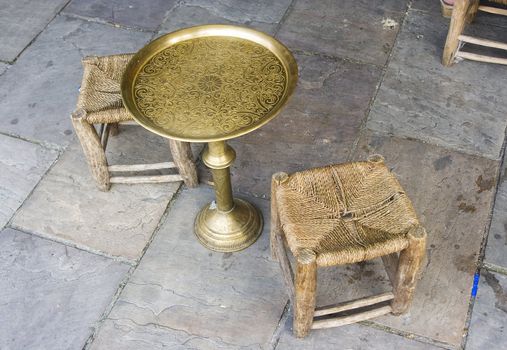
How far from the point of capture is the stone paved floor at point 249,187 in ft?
8.70

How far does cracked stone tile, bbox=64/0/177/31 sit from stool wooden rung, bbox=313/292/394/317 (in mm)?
2322

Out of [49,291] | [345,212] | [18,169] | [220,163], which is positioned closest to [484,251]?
[345,212]

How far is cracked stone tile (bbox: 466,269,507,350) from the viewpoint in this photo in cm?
256

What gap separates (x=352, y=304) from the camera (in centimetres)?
250

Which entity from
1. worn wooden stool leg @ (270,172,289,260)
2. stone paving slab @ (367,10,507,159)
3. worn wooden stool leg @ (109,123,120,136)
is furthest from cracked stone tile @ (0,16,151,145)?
stone paving slab @ (367,10,507,159)

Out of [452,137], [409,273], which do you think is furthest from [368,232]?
[452,137]

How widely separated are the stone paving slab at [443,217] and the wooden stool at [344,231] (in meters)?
0.15

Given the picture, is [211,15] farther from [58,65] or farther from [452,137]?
[452,137]

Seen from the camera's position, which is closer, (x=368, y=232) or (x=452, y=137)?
(x=368, y=232)

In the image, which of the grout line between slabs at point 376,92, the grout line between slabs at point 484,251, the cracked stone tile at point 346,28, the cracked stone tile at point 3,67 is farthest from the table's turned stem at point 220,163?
the cracked stone tile at point 3,67

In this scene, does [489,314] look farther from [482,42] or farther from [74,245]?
[74,245]

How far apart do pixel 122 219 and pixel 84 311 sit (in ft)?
1.67

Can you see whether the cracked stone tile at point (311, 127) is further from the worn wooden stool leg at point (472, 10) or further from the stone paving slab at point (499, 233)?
the stone paving slab at point (499, 233)

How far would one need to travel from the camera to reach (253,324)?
8.66ft
